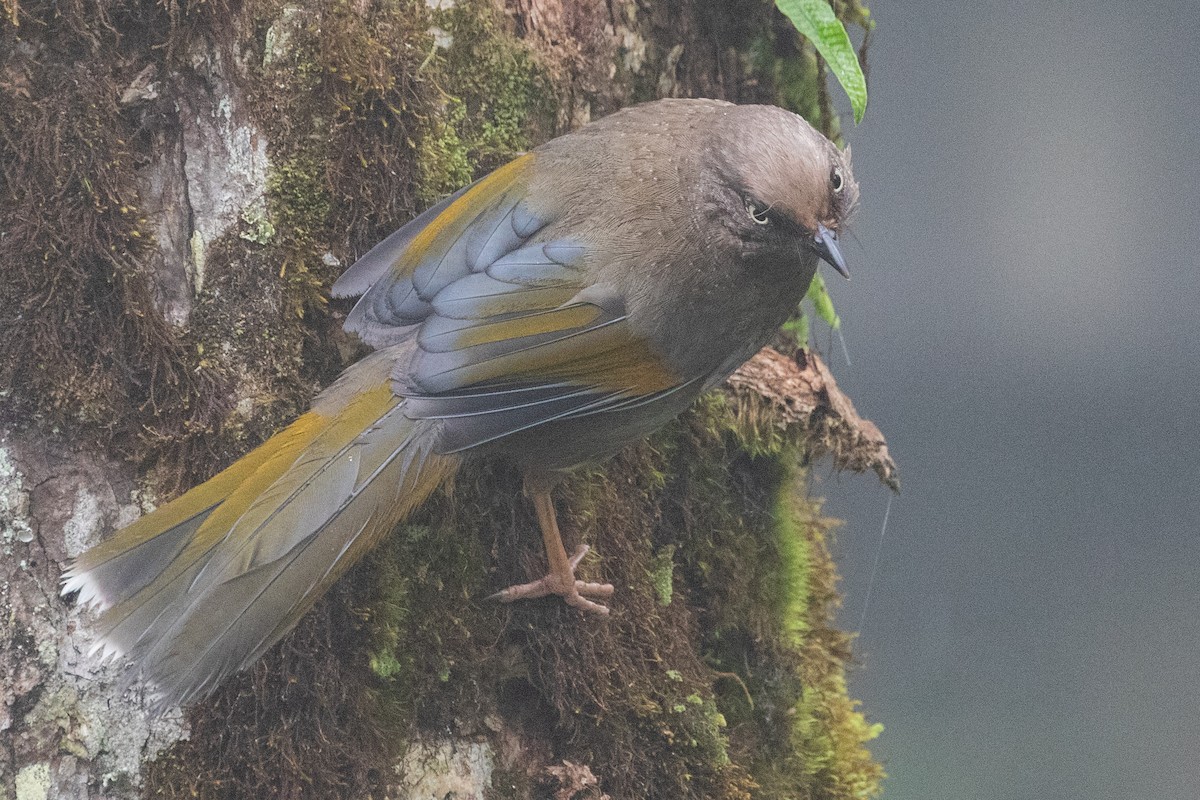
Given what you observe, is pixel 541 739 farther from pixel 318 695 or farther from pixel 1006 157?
pixel 1006 157

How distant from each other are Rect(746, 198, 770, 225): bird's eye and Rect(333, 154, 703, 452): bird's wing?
382 mm

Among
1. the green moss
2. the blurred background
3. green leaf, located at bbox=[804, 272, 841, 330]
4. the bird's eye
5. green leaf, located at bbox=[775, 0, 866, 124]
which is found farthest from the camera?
the blurred background

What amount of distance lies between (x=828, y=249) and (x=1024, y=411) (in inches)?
87.8

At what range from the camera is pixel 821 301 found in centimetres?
360

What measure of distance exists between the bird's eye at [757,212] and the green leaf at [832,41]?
2.18ft

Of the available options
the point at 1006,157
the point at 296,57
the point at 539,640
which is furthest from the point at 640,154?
the point at 1006,157

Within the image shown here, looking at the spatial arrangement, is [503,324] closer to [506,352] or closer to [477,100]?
[506,352]

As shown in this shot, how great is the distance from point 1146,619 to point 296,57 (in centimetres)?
381

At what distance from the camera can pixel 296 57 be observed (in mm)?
2590

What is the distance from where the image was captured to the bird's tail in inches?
88.7

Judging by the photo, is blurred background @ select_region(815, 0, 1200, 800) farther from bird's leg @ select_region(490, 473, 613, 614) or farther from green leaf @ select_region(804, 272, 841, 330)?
bird's leg @ select_region(490, 473, 613, 614)

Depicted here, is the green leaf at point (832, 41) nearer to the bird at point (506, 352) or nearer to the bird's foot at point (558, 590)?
the bird at point (506, 352)

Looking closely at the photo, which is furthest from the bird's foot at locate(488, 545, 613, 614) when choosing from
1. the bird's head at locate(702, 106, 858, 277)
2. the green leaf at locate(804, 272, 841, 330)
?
the green leaf at locate(804, 272, 841, 330)

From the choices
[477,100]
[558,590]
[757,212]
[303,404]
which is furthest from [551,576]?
[477,100]
